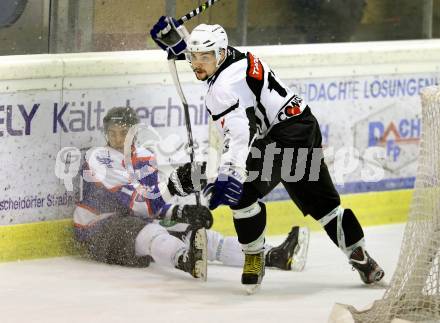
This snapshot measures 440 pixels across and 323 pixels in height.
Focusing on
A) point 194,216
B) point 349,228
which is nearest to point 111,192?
point 194,216

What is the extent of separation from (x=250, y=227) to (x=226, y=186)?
0.32 metres

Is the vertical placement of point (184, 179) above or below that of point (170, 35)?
below

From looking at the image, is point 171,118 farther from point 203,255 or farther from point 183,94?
point 203,255

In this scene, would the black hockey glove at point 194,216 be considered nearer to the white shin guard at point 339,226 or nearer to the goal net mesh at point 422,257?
the white shin guard at point 339,226

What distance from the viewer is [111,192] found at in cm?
562

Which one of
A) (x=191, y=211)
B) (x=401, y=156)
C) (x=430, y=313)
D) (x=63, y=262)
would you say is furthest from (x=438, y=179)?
(x=401, y=156)

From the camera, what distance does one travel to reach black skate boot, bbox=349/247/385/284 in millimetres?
5117

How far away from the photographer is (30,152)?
17.9 feet

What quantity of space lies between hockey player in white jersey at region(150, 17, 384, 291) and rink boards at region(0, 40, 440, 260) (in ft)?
1.88

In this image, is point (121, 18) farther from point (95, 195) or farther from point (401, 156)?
point (401, 156)

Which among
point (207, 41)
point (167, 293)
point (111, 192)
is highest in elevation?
point (207, 41)

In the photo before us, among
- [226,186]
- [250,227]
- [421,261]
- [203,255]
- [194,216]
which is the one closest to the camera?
[421,261]

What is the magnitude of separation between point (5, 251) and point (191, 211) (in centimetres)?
86

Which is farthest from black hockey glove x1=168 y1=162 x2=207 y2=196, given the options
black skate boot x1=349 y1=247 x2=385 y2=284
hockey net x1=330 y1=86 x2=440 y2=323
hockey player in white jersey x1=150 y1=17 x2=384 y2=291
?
hockey net x1=330 y1=86 x2=440 y2=323
